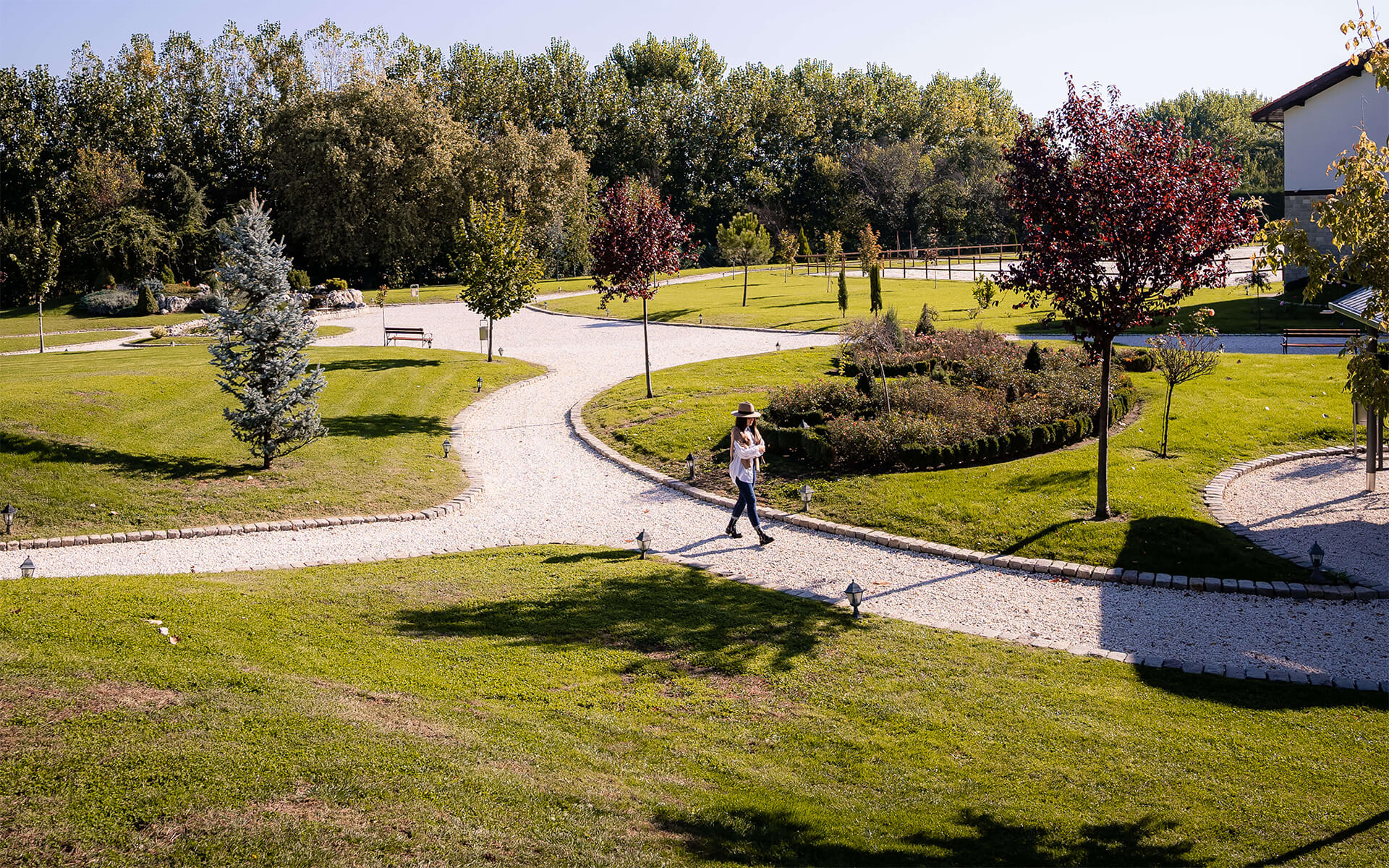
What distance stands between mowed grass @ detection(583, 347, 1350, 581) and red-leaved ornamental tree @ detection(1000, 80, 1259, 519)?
6.91ft

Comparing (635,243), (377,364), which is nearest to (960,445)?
(635,243)

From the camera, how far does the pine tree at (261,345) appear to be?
16562mm

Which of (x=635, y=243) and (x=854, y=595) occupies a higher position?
(x=635, y=243)

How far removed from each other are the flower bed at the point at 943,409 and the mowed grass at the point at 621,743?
6386 millimetres

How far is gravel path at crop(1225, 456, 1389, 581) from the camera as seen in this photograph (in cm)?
1213

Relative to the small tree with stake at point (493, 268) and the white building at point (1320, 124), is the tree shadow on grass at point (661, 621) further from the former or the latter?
the white building at point (1320, 124)

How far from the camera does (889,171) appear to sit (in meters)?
75.8

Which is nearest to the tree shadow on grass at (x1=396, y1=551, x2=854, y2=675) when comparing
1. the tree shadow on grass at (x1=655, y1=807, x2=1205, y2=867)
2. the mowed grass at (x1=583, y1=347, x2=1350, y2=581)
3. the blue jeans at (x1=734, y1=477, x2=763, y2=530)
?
the blue jeans at (x1=734, y1=477, x2=763, y2=530)

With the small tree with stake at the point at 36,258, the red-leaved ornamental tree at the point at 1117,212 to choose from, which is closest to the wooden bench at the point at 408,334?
the red-leaved ornamental tree at the point at 1117,212

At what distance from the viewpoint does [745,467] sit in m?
13.4

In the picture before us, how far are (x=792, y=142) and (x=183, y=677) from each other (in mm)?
84291

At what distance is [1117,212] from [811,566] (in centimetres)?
583

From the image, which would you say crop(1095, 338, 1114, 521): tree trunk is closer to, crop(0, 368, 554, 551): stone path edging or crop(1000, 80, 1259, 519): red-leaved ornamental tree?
crop(1000, 80, 1259, 519): red-leaved ornamental tree

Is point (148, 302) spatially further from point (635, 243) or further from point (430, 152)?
point (635, 243)
